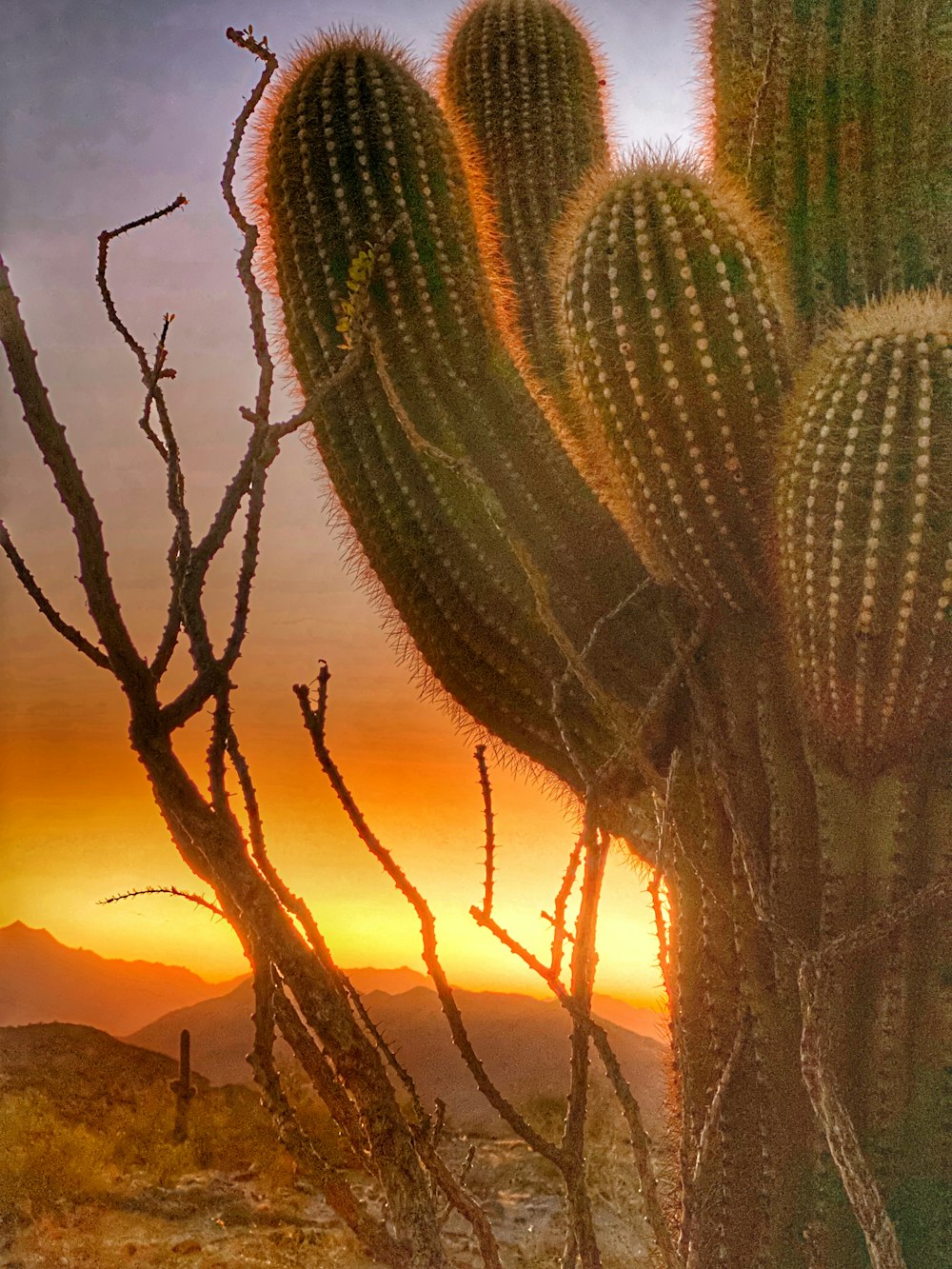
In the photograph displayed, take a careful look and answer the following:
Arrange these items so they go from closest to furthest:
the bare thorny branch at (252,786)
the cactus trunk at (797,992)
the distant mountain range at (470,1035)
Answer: the bare thorny branch at (252,786) → the cactus trunk at (797,992) → the distant mountain range at (470,1035)

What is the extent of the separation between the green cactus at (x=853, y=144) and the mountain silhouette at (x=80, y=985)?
4.45 feet

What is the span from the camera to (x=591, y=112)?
1833 mm

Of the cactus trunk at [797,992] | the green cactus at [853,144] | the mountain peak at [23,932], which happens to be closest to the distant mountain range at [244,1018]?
the mountain peak at [23,932]

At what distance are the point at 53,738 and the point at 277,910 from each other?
1.09 metres

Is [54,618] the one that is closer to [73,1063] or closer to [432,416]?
[432,416]

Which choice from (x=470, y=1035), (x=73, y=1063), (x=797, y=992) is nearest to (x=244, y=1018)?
(x=470, y=1035)

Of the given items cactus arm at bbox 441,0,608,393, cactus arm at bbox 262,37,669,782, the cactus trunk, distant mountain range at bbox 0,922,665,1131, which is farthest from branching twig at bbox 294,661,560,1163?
cactus arm at bbox 441,0,608,393

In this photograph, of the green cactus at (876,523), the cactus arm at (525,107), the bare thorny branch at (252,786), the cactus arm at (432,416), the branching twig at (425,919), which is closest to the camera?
the bare thorny branch at (252,786)

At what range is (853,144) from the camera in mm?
1479

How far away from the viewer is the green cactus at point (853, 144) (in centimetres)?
143

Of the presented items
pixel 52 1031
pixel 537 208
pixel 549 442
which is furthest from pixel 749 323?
pixel 52 1031

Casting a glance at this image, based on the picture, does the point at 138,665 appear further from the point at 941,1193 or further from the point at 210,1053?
the point at 210,1053

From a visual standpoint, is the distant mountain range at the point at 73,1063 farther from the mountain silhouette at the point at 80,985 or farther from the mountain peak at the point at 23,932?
the mountain peak at the point at 23,932

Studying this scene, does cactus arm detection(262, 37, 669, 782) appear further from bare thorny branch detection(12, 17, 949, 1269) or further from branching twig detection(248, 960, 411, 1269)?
branching twig detection(248, 960, 411, 1269)
